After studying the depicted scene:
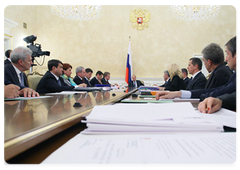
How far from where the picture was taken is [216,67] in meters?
2.12

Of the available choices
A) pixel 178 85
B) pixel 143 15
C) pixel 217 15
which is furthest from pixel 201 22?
pixel 178 85

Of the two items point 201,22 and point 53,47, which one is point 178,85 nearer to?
point 201,22

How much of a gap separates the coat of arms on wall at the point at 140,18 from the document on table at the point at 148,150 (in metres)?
7.86

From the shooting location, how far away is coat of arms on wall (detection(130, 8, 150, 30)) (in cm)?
790

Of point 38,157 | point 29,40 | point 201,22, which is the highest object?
point 201,22

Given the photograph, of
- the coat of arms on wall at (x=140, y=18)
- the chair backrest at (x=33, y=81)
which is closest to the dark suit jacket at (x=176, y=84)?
the chair backrest at (x=33, y=81)

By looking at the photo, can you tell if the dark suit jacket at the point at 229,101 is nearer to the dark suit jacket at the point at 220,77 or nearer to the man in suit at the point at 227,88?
the man in suit at the point at 227,88

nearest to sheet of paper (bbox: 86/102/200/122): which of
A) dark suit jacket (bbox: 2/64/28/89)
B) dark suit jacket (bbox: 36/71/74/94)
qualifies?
dark suit jacket (bbox: 2/64/28/89)

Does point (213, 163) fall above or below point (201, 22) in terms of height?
below

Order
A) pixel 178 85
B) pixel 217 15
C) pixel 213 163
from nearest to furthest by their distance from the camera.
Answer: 1. pixel 213 163
2. pixel 178 85
3. pixel 217 15

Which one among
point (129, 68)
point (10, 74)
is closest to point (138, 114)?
point (10, 74)

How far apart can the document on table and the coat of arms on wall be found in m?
7.86

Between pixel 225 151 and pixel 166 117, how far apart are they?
9.0 inches

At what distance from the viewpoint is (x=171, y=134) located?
552mm
